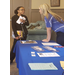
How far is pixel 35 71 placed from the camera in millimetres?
1248

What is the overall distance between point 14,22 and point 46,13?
1289 millimetres
